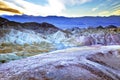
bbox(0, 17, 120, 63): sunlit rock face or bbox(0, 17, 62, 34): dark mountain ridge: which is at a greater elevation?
bbox(0, 17, 62, 34): dark mountain ridge

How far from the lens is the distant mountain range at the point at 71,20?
550 centimetres

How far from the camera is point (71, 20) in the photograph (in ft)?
19.2

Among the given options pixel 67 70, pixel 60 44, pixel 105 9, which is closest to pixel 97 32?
pixel 105 9

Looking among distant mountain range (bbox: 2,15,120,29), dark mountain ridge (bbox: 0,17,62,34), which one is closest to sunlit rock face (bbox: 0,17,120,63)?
dark mountain ridge (bbox: 0,17,62,34)

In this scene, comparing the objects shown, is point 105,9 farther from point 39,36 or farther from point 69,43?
point 39,36

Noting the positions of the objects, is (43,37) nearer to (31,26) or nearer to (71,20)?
(31,26)

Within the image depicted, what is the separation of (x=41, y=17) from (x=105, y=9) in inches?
76.8

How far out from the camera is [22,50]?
4723mm

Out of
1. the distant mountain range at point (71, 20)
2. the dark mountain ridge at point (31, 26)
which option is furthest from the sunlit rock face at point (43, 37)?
the distant mountain range at point (71, 20)

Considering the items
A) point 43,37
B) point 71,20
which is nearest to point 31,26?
point 43,37

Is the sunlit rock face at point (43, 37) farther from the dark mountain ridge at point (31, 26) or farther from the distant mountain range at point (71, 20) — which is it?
the distant mountain range at point (71, 20)

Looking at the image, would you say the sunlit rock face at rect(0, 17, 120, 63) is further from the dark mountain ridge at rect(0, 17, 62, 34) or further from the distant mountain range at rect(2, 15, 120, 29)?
the distant mountain range at rect(2, 15, 120, 29)

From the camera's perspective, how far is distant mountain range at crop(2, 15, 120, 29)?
5.50 meters

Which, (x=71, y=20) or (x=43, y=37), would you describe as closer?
(x=43, y=37)
